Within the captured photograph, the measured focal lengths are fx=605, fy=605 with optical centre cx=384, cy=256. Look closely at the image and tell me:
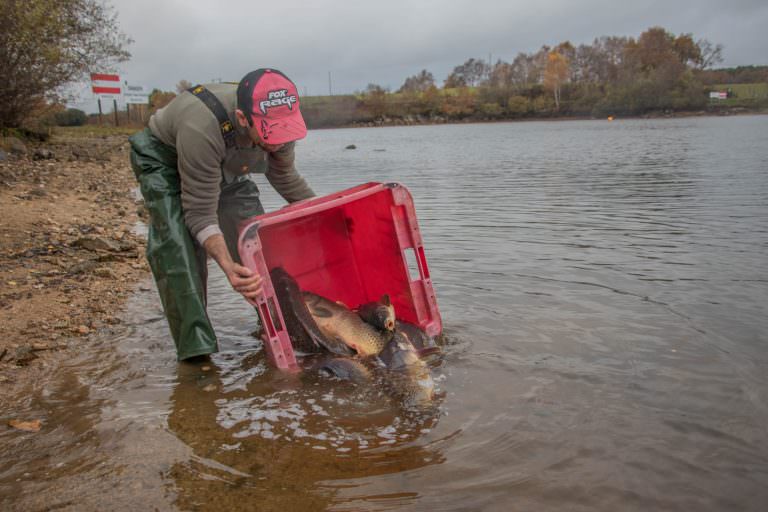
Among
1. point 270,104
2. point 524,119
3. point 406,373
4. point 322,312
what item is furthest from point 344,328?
point 524,119

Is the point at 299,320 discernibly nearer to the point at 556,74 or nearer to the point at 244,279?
the point at 244,279

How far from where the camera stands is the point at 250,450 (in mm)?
2836

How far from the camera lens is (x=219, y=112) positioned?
3.33m

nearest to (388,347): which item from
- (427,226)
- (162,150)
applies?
(162,150)

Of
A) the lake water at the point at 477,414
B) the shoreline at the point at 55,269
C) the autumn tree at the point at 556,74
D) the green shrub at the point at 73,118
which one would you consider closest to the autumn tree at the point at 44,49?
the shoreline at the point at 55,269

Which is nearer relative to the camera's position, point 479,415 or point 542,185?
point 479,415

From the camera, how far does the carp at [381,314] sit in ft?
12.8

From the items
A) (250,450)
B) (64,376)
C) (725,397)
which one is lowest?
(725,397)

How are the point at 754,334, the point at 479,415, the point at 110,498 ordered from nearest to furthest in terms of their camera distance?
the point at 110,498 → the point at 479,415 → the point at 754,334

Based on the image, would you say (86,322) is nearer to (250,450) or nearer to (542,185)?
(250,450)

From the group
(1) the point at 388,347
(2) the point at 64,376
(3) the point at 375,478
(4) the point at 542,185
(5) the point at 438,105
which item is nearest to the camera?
(3) the point at 375,478

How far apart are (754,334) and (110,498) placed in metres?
4.11

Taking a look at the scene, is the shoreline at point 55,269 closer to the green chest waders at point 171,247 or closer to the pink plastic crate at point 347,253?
the green chest waders at point 171,247

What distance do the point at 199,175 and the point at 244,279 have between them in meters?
0.63
